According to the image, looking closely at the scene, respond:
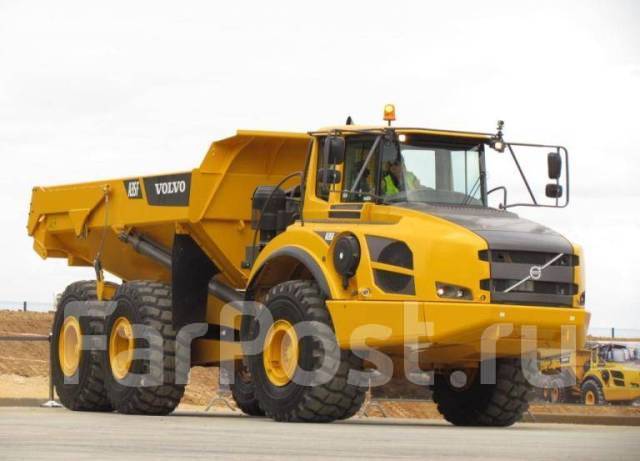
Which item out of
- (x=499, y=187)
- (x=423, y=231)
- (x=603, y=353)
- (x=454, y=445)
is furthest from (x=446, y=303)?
(x=603, y=353)

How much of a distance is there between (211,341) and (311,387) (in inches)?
145

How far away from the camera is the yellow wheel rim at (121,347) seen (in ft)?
66.9

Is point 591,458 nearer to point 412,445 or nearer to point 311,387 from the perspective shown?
point 412,445

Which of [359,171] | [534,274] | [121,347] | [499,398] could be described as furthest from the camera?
[121,347]

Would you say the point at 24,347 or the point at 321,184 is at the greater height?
the point at 321,184

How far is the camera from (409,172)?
17703 millimetres

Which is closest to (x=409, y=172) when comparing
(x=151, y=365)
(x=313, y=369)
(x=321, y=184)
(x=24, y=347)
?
(x=321, y=184)

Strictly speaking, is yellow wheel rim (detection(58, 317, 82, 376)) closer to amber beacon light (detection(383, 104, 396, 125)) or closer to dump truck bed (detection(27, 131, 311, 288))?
dump truck bed (detection(27, 131, 311, 288))

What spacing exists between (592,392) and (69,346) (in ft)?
63.5

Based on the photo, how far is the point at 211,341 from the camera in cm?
2048

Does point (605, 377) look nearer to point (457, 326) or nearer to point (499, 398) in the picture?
point (499, 398)

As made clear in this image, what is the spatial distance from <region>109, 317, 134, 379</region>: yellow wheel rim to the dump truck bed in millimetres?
1137

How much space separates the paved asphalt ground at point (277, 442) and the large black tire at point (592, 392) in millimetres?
22283

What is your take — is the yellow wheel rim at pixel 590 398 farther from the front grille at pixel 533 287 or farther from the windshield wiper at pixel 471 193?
the front grille at pixel 533 287
